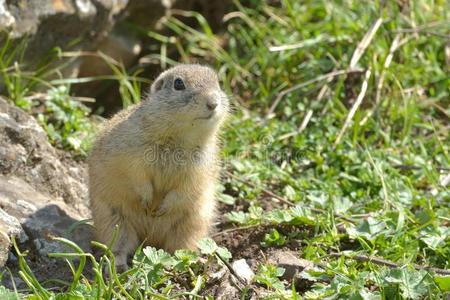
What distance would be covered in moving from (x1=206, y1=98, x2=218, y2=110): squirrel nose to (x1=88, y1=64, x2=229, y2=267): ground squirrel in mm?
78

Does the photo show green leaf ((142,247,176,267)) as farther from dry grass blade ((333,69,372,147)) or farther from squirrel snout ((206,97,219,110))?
dry grass blade ((333,69,372,147))

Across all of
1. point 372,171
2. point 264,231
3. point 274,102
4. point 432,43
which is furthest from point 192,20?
point 264,231

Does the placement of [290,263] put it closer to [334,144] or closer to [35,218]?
[35,218]

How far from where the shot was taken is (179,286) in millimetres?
4508

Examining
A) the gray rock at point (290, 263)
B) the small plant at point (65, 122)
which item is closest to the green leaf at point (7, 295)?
the gray rock at point (290, 263)

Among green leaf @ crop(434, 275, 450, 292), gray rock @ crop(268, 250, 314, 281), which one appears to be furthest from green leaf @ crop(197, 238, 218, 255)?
green leaf @ crop(434, 275, 450, 292)

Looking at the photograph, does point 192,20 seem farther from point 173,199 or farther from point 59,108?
point 173,199

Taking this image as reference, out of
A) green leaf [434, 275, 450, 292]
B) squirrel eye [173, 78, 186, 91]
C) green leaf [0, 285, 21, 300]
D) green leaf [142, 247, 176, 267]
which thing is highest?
squirrel eye [173, 78, 186, 91]

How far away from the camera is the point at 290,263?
15.3ft

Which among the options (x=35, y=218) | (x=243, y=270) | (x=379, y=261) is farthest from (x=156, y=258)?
(x=379, y=261)

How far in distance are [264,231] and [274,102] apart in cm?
239

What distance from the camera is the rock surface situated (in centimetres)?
508

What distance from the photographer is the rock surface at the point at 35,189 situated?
5.08 metres

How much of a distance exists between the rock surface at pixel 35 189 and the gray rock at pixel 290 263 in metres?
1.58
